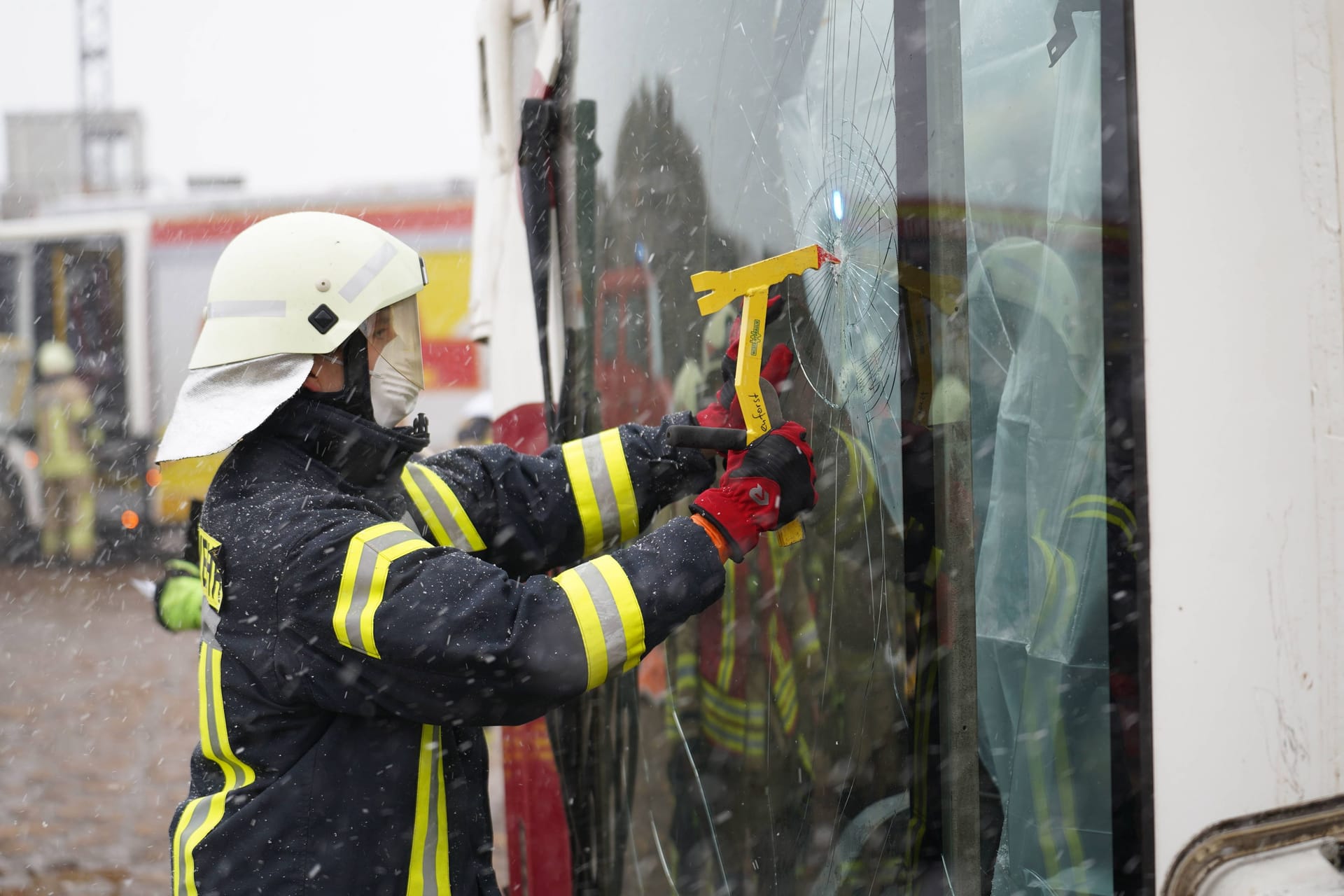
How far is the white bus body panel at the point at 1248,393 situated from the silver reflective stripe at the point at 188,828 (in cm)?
137

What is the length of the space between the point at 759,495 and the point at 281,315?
79cm

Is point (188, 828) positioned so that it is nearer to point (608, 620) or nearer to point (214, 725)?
point (214, 725)

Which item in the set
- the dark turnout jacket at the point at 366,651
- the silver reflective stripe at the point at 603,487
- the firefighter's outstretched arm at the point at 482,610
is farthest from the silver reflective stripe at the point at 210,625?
the silver reflective stripe at the point at 603,487

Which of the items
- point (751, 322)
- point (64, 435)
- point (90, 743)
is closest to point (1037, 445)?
point (751, 322)

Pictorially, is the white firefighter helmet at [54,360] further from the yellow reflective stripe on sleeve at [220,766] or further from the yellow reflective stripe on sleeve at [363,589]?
the yellow reflective stripe on sleeve at [363,589]

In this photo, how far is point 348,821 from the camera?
1576 millimetres

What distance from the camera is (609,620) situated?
145cm

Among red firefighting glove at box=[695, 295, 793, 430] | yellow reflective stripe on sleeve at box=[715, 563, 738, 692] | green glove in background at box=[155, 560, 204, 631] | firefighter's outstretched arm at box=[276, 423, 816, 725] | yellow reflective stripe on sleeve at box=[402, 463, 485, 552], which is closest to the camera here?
firefighter's outstretched arm at box=[276, 423, 816, 725]

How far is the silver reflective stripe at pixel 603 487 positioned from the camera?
1873mm

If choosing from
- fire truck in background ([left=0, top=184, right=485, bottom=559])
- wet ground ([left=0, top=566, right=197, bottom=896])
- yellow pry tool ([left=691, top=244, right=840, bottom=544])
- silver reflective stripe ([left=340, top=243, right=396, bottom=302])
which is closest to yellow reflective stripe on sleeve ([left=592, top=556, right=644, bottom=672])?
yellow pry tool ([left=691, top=244, right=840, bottom=544])

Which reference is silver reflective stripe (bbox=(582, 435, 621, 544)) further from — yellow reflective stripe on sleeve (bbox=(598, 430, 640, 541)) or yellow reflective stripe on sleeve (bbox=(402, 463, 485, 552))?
yellow reflective stripe on sleeve (bbox=(402, 463, 485, 552))

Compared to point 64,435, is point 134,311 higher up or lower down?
higher up

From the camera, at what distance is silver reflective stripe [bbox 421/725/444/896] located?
162cm

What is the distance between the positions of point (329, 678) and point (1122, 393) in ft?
3.58
